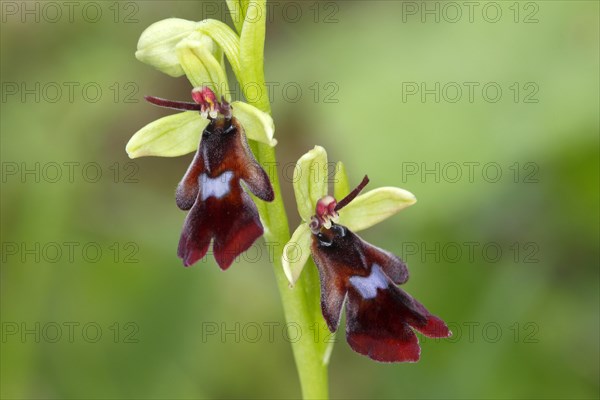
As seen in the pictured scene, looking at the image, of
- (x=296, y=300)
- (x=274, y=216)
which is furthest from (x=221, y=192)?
(x=296, y=300)

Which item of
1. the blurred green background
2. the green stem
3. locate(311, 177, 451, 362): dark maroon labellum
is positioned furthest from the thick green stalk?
the blurred green background

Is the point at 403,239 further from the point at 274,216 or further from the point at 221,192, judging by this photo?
the point at 221,192

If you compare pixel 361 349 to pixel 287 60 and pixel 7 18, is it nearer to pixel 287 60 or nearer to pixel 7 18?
pixel 287 60

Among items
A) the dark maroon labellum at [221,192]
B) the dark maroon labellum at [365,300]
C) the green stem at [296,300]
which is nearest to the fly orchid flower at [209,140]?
the dark maroon labellum at [221,192]

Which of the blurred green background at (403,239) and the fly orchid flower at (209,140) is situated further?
the blurred green background at (403,239)

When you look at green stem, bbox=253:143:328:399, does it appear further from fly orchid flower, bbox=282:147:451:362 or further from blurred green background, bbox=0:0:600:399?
blurred green background, bbox=0:0:600:399

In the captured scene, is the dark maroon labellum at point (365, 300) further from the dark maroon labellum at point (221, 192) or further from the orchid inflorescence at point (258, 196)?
the dark maroon labellum at point (221, 192)

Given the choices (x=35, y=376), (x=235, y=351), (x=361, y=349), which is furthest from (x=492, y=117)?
(x=35, y=376)
